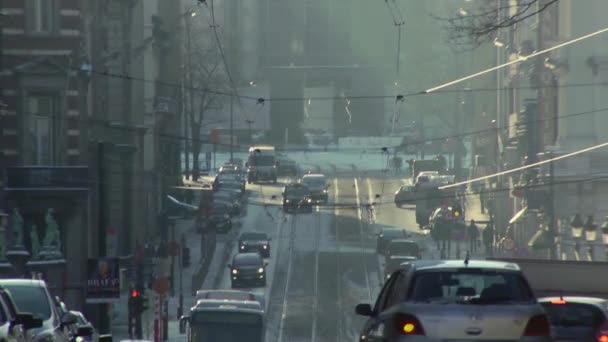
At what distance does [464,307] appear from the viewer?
586 inches

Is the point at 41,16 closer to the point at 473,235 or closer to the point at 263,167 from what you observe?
the point at 473,235

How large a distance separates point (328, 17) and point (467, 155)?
28.1 metres

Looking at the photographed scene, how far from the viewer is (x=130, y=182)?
64.6m

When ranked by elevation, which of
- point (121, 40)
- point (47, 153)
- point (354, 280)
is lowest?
point (354, 280)

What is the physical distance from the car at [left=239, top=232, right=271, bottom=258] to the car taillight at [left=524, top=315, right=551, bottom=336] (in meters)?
48.2

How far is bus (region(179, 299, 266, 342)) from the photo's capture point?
3600 cm

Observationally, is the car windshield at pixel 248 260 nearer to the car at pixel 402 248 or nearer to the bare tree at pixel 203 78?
the car at pixel 402 248

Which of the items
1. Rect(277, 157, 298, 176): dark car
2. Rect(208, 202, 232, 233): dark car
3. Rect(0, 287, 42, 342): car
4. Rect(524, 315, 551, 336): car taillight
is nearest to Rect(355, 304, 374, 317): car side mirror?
Rect(524, 315, 551, 336): car taillight

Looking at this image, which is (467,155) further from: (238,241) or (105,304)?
(105,304)

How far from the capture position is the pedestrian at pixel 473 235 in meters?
67.4

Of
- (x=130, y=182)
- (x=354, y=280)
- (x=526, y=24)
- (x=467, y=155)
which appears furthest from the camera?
(x=467, y=155)

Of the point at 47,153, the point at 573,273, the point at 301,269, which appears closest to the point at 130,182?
the point at 301,269

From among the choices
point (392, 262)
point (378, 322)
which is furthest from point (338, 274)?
point (378, 322)

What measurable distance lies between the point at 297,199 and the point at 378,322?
5840 centimetres
